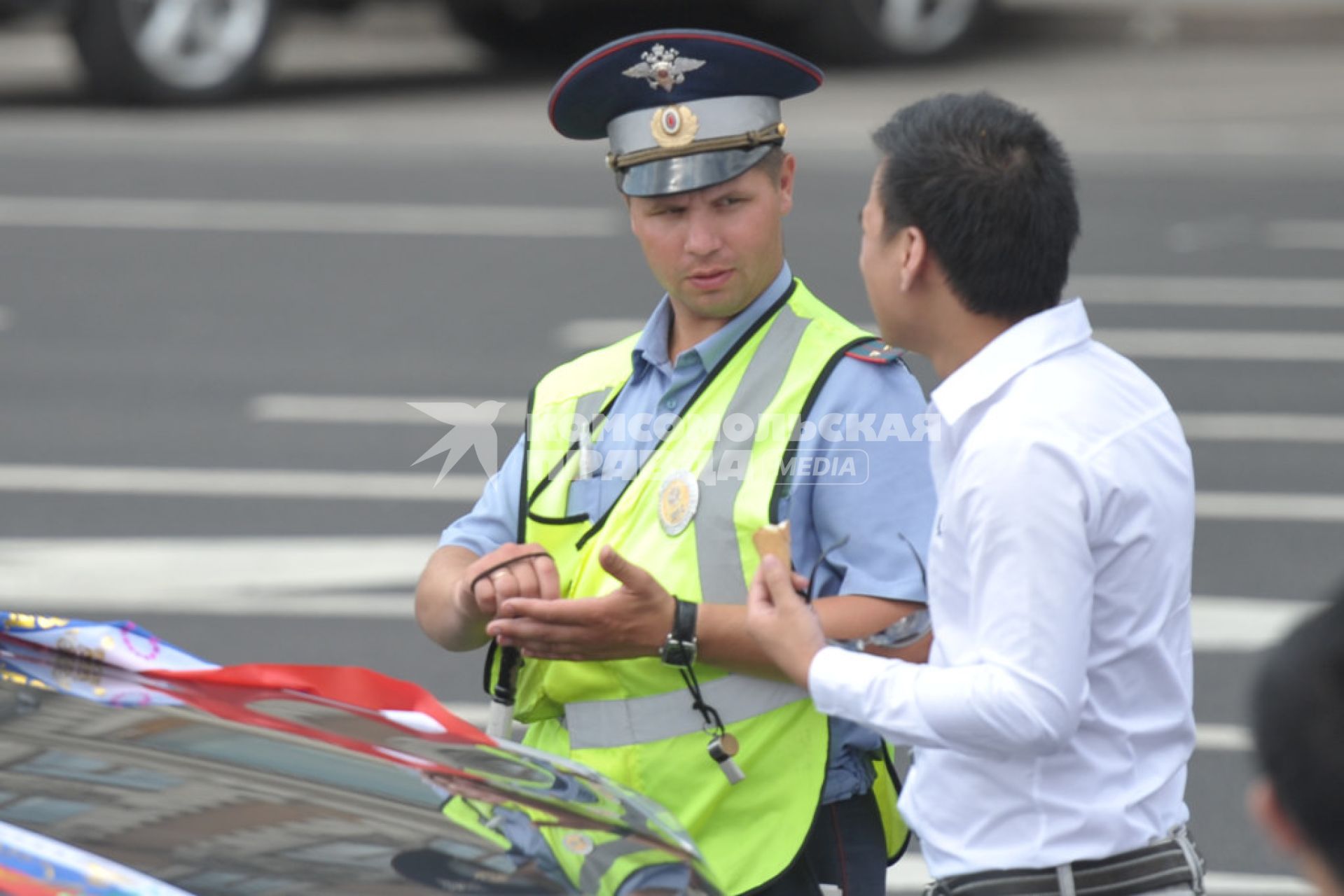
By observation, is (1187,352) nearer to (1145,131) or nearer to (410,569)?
(410,569)

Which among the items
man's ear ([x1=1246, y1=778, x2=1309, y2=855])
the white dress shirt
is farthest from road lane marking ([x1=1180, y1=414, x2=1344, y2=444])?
man's ear ([x1=1246, y1=778, x2=1309, y2=855])

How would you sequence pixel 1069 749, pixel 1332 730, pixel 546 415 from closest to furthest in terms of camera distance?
1. pixel 1332 730
2. pixel 1069 749
3. pixel 546 415

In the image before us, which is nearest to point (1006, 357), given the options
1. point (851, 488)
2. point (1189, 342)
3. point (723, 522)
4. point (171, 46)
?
point (851, 488)

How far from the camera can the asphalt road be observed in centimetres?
684

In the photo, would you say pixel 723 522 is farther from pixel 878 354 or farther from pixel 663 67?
pixel 663 67

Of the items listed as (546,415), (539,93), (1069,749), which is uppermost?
(539,93)

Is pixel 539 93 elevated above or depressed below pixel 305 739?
above

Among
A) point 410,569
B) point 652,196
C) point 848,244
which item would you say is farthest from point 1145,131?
point 652,196

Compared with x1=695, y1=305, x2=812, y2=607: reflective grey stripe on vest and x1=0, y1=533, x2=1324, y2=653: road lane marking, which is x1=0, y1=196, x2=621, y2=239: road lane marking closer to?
x1=0, y1=533, x2=1324, y2=653: road lane marking

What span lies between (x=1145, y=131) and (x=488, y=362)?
704cm

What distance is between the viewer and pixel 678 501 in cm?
291

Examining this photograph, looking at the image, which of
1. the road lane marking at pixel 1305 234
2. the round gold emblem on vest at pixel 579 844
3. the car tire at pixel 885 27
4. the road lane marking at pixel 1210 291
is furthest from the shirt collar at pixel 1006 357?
the car tire at pixel 885 27

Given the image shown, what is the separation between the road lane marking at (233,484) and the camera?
784cm

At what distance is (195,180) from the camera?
13023mm
